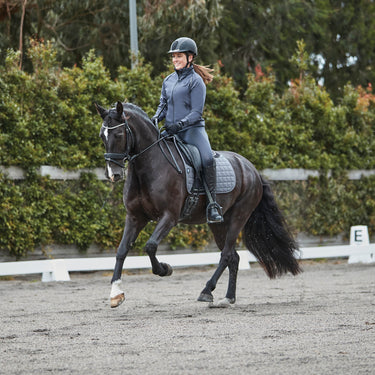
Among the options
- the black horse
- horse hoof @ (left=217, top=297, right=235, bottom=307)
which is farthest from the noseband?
horse hoof @ (left=217, top=297, right=235, bottom=307)

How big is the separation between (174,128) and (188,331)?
2.67m

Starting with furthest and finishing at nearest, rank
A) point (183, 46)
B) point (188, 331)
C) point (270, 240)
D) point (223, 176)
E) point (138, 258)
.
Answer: point (138, 258), point (270, 240), point (223, 176), point (183, 46), point (188, 331)

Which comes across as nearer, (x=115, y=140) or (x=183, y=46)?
(x=115, y=140)

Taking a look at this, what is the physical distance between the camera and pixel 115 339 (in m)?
6.23

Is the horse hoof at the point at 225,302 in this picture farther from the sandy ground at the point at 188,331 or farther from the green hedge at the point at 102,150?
the green hedge at the point at 102,150

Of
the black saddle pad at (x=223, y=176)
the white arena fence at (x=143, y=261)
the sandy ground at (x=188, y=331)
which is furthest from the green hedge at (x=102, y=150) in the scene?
the black saddle pad at (x=223, y=176)

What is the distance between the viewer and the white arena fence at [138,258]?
42.1 feet

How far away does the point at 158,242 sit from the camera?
8.05m

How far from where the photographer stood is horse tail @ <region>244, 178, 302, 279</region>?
9.85 metres

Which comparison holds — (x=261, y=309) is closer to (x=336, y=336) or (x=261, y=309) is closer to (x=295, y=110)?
(x=336, y=336)

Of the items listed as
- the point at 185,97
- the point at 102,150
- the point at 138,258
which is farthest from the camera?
the point at 102,150

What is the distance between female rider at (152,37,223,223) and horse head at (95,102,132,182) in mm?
733

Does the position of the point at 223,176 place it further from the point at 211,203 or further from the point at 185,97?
the point at 185,97

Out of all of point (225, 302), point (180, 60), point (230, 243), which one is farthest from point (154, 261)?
point (180, 60)
